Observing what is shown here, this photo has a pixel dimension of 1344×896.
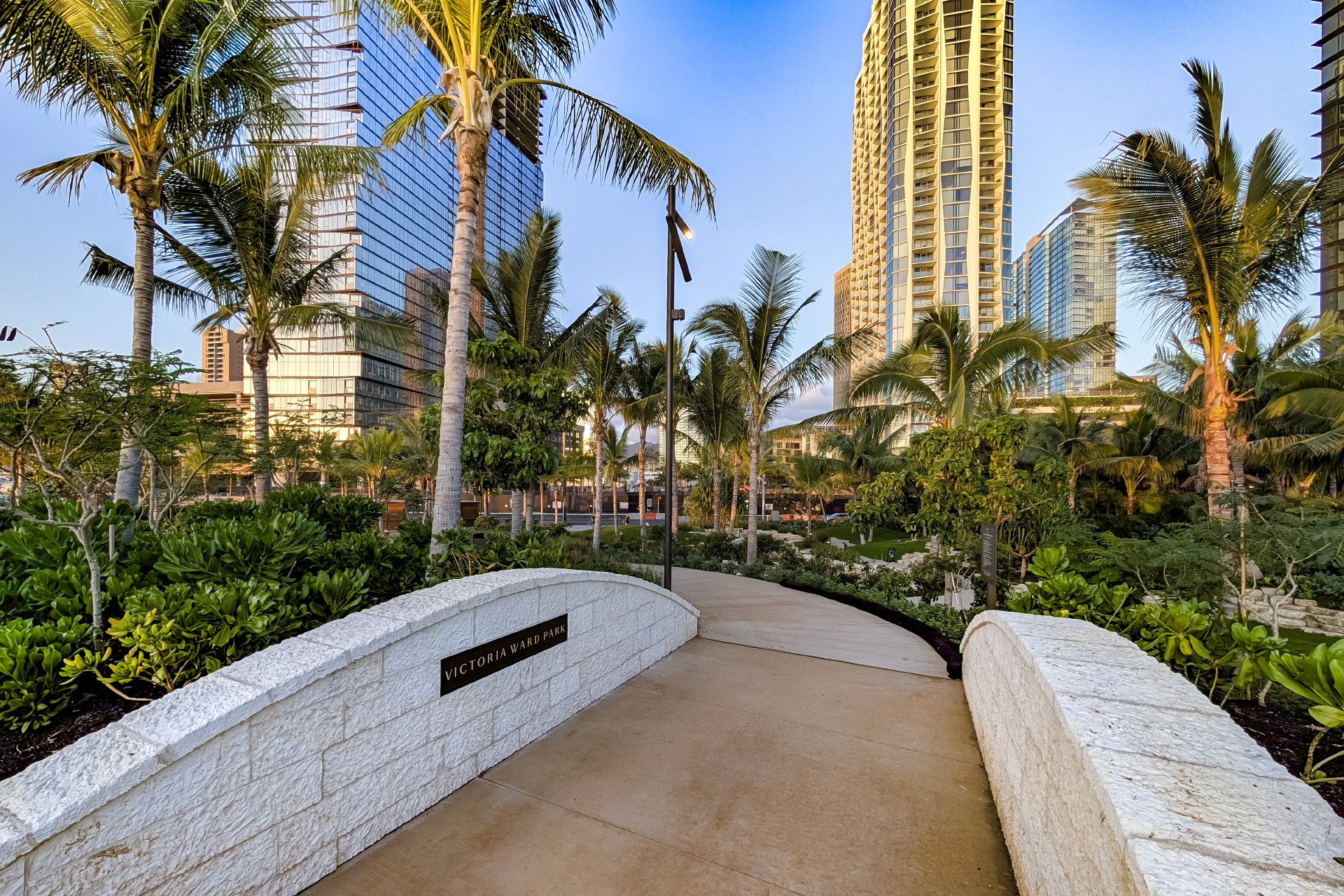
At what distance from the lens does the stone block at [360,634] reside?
253 centimetres

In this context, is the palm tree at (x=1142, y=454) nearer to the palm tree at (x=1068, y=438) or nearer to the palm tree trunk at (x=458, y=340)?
the palm tree at (x=1068, y=438)

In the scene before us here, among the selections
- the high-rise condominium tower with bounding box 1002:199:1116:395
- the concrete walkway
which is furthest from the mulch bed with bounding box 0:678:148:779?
the high-rise condominium tower with bounding box 1002:199:1116:395

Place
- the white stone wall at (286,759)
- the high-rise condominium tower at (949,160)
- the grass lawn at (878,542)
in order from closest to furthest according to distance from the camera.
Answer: the white stone wall at (286,759), the grass lawn at (878,542), the high-rise condominium tower at (949,160)

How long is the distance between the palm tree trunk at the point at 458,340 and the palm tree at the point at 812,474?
23.8 metres

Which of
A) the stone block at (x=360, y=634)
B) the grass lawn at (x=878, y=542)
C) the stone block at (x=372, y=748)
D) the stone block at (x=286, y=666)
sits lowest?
the grass lawn at (x=878, y=542)

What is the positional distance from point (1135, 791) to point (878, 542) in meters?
27.8

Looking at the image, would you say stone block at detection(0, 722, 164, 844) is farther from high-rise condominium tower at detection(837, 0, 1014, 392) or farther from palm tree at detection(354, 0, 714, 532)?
high-rise condominium tower at detection(837, 0, 1014, 392)

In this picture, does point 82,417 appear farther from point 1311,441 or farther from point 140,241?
point 1311,441

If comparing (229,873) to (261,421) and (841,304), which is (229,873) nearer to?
(261,421)

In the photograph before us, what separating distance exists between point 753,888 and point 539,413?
632 centimetres

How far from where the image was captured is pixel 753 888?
238 cm

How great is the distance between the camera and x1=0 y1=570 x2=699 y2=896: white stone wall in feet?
5.61

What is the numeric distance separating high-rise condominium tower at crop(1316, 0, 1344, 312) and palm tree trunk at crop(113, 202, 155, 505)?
46564 millimetres

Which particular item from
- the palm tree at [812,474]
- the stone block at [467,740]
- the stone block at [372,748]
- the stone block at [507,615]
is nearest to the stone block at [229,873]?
the stone block at [372,748]
